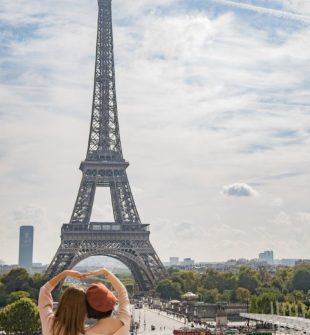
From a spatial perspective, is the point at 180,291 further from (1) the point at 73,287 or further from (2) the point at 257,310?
(1) the point at 73,287

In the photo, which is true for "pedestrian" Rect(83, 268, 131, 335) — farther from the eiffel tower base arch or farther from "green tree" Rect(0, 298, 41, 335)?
the eiffel tower base arch

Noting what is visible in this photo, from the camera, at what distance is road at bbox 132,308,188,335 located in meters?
54.8

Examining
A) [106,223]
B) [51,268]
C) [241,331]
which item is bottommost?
[241,331]

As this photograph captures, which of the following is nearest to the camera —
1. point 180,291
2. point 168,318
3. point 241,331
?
point 241,331

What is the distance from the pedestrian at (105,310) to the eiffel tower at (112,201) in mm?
76627

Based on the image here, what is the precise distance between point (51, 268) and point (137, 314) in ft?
46.5

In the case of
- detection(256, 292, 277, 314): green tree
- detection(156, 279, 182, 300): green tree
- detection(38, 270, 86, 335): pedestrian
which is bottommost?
detection(256, 292, 277, 314): green tree

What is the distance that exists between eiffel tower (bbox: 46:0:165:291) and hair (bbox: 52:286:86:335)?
76782 mm

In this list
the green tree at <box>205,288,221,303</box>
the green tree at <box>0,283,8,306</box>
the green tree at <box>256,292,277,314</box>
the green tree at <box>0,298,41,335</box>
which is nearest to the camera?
the green tree at <box>0,298,41,335</box>

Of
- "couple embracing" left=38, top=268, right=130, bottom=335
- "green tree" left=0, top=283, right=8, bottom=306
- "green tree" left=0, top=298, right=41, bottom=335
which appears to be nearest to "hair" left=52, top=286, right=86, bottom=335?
"couple embracing" left=38, top=268, right=130, bottom=335

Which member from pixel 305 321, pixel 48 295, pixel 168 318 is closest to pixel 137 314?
pixel 168 318

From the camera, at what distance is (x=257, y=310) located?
2557 inches

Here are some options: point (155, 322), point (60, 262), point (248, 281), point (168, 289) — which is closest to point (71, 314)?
point (155, 322)

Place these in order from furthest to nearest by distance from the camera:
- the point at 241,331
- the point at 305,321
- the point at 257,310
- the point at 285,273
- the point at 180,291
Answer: the point at 285,273 < the point at 180,291 < the point at 257,310 < the point at 241,331 < the point at 305,321
